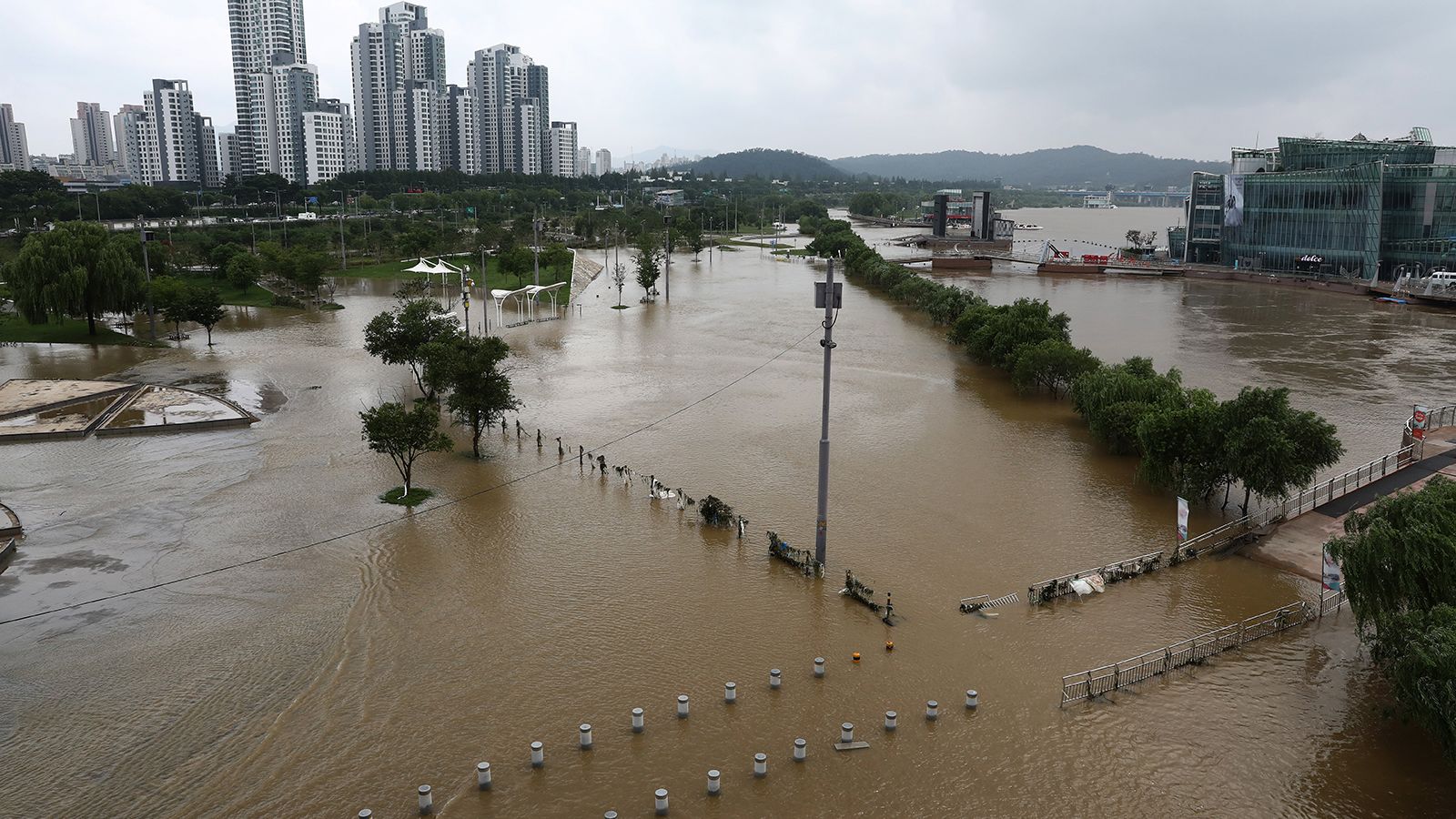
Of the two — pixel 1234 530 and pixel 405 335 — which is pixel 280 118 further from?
pixel 1234 530

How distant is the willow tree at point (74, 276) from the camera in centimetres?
3791

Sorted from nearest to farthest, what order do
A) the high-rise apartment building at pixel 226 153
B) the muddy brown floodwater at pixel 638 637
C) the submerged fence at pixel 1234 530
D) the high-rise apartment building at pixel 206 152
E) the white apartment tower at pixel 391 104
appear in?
the muddy brown floodwater at pixel 638 637 → the submerged fence at pixel 1234 530 → the high-rise apartment building at pixel 206 152 → the high-rise apartment building at pixel 226 153 → the white apartment tower at pixel 391 104

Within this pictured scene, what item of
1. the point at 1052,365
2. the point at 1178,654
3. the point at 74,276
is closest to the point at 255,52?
the point at 74,276

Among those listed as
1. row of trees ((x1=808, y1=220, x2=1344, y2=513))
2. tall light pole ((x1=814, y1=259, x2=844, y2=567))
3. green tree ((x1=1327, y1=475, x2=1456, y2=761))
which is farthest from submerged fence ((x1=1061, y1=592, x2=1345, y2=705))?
tall light pole ((x1=814, y1=259, x2=844, y2=567))

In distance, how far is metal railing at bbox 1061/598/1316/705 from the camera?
1259cm

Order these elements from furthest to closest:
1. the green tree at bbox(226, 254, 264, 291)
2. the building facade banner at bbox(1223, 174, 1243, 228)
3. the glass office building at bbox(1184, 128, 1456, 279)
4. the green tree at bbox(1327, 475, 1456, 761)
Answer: the building facade banner at bbox(1223, 174, 1243, 228)
the glass office building at bbox(1184, 128, 1456, 279)
the green tree at bbox(226, 254, 264, 291)
the green tree at bbox(1327, 475, 1456, 761)

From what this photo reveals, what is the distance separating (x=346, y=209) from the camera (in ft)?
343

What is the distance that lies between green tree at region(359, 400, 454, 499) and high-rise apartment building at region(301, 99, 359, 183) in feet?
437

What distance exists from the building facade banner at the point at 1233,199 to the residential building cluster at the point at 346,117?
11696cm

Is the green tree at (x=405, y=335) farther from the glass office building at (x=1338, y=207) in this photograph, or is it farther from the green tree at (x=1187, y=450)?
the glass office building at (x=1338, y=207)

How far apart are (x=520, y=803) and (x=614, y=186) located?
177 m

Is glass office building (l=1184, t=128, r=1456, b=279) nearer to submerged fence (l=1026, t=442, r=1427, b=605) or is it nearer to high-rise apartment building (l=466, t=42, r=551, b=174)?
submerged fence (l=1026, t=442, r=1427, b=605)

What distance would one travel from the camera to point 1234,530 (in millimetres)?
18219

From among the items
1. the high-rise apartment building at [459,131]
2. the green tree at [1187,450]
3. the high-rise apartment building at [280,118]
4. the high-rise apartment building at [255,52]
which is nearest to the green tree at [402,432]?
the green tree at [1187,450]
